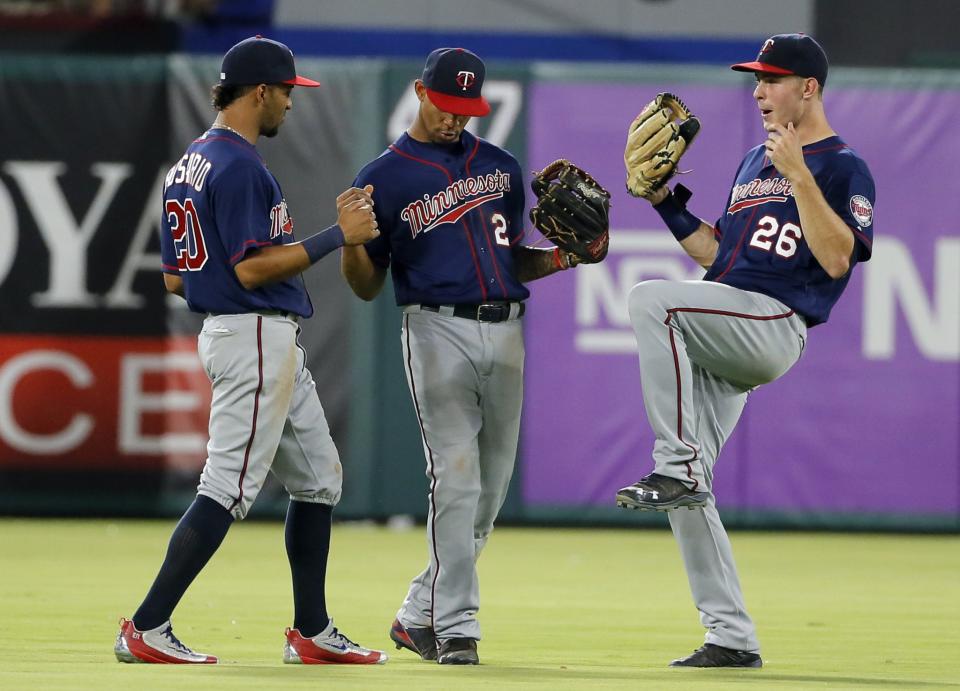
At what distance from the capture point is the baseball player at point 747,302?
5484 millimetres

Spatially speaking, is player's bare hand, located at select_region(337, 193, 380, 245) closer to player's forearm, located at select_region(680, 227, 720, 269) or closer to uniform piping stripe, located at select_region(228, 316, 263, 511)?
uniform piping stripe, located at select_region(228, 316, 263, 511)

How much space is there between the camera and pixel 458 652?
5648mm

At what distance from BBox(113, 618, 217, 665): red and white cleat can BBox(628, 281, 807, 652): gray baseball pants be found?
1700mm

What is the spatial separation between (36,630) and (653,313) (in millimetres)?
2762

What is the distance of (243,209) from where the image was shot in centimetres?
538

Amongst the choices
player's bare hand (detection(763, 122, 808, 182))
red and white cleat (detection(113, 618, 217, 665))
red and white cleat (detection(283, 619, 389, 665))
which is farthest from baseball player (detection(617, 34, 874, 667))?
red and white cleat (detection(113, 618, 217, 665))

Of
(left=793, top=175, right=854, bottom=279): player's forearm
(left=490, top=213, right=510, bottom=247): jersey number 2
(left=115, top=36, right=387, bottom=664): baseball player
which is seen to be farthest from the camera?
(left=490, top=213, right=510, bottom=247): jersey number 2

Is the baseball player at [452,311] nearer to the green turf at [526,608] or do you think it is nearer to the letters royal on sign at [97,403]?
the green turf at [526,608]

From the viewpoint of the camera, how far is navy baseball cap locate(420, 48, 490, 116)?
5.79m

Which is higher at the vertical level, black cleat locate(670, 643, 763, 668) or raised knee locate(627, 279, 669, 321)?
raised knee locate(627, 279, 669, 321)

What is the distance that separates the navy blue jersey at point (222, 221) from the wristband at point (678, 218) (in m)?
1.50

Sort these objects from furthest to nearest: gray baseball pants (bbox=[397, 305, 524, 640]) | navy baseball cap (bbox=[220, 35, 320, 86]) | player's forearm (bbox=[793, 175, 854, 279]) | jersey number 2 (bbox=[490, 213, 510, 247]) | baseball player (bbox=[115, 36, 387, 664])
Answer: jersey number 2 (bbox=[490, 213, 510, 247]) < gray baseball pants (bbox=[397, 305, 524, 640]) < navy baseball cap (bbox=[220, 35, 320, 86]) < player's forearm (bbox=[793, 175, 854, 279]) < baseball player (bbox=[115, 36, 387, 664])

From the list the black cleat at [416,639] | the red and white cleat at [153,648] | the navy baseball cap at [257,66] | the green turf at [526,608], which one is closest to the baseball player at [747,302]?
the green turf at [526,608]

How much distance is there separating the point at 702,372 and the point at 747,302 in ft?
1.22
